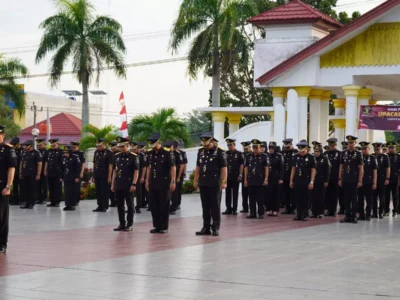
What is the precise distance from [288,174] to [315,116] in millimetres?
8940

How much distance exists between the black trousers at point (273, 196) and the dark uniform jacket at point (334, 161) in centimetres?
130

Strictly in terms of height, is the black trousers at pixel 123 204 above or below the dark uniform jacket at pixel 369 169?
below

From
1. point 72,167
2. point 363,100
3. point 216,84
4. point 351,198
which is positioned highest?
point 216,84

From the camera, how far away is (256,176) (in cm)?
1836

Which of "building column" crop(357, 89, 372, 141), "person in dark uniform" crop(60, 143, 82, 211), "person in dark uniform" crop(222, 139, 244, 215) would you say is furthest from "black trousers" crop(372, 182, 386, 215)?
"person in dark uniform" crop(60, 143, 82, 211)

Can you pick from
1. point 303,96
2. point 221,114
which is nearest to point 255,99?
point 221,114

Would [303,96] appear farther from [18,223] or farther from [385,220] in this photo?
[18,223]

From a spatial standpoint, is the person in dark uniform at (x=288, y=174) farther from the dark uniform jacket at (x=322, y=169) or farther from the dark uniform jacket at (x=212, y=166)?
the dark uniform jacket at (x=212, y=166)

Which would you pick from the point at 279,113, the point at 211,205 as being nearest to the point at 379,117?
Answer: the point at 279,113

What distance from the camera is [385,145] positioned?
2006 centimetres

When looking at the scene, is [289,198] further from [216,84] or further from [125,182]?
[216,84]

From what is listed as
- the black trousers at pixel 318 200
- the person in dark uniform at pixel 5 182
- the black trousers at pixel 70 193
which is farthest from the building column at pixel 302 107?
the person in dark uniform at pixel 5 182

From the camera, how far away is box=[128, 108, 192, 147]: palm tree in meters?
36.5

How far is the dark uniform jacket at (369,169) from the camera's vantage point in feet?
60.0
